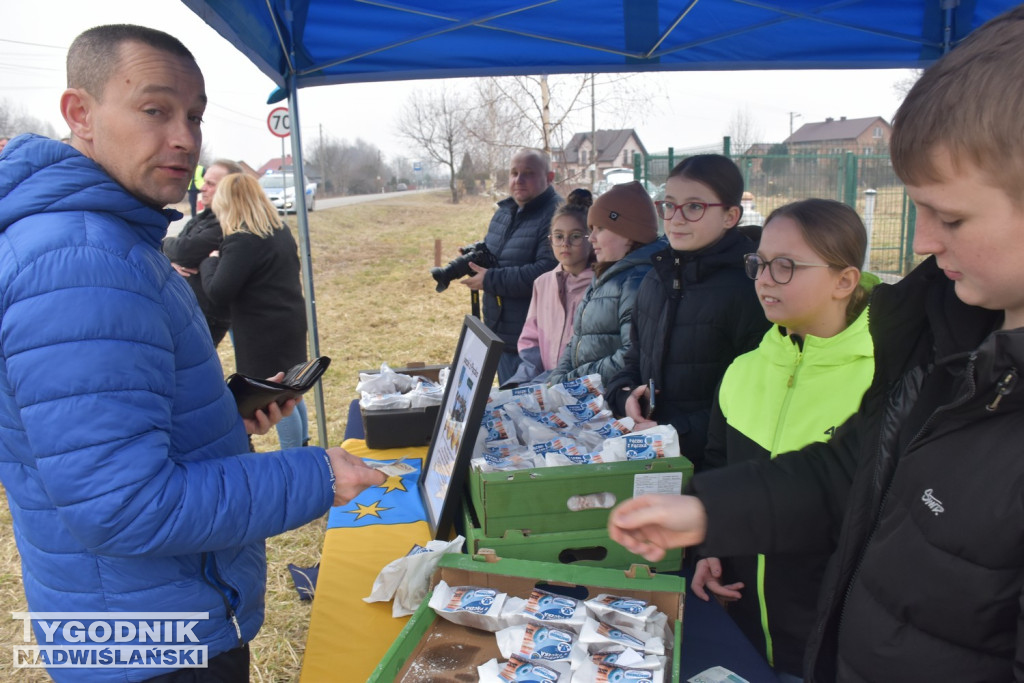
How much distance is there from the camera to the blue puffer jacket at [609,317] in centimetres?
256

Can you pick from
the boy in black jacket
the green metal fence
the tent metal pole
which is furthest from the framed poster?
the green metal fence

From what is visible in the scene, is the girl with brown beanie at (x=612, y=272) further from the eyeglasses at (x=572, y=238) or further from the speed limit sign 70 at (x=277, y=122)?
the speed limit sign 70 at (x=277, y=122)

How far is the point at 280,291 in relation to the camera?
3998 mm

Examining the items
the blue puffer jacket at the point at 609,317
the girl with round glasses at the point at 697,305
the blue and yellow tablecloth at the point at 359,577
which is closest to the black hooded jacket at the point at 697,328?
the girl with round glasses at the point at 697,305

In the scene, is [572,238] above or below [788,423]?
above

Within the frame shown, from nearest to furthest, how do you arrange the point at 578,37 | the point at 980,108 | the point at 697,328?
the point at 980,108 → the point at 697,328 → the point at 578,37

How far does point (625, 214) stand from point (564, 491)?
1.54m

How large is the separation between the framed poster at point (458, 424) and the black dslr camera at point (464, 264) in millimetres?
1521

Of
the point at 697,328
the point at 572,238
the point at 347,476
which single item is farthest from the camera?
the point at 572,238

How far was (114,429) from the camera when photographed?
99cm

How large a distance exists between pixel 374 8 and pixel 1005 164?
2.93m

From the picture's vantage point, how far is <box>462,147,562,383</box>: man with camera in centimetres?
383

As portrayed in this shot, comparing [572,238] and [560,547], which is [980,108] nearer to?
[560,547]

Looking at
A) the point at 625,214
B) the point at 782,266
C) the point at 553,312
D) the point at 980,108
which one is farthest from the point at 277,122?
the point at 980,108
